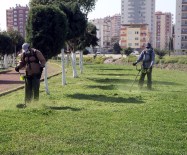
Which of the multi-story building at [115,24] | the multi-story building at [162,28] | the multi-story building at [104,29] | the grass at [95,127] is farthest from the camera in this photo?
the multi-story building at [115,24]

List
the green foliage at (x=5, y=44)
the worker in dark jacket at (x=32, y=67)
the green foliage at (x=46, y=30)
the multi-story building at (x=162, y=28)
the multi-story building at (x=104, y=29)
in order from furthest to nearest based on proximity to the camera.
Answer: the multi-story building at (x=104, y=29) < the multi-story building at (x=162, y=28) < the green foliage at (x=5, y=44) < the green foliage at (x=46, y=30) < the worker in dark jacket at (x=32, y=67)

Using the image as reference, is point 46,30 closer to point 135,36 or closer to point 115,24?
point 135,36

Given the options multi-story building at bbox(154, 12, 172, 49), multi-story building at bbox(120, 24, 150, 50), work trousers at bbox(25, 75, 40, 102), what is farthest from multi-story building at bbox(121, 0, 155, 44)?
work trousers at bbox(25, 75, 40, 102)

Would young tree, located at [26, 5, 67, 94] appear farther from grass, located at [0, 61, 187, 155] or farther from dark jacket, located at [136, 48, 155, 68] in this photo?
dark jacket, located at [136, 48, 155, 68]

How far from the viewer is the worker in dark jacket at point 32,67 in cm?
1152

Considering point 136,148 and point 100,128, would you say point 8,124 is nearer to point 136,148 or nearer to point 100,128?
point 100,128

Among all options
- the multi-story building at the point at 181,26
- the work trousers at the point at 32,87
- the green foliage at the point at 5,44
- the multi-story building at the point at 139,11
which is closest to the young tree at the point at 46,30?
the work trousers at the point at 32,87

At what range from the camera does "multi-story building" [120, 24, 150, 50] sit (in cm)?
11644

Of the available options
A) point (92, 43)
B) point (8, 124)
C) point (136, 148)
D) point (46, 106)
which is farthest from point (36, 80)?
point (92, 43)

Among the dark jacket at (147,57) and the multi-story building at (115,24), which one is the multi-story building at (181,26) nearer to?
the multi-story building at (115,24)

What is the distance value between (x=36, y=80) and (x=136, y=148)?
18.3 ft

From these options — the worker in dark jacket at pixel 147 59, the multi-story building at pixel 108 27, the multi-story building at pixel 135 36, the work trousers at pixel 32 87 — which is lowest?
the work trousers at pixel 32 87

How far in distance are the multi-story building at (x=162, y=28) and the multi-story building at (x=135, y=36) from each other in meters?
27.0

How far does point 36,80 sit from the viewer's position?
11680mm
